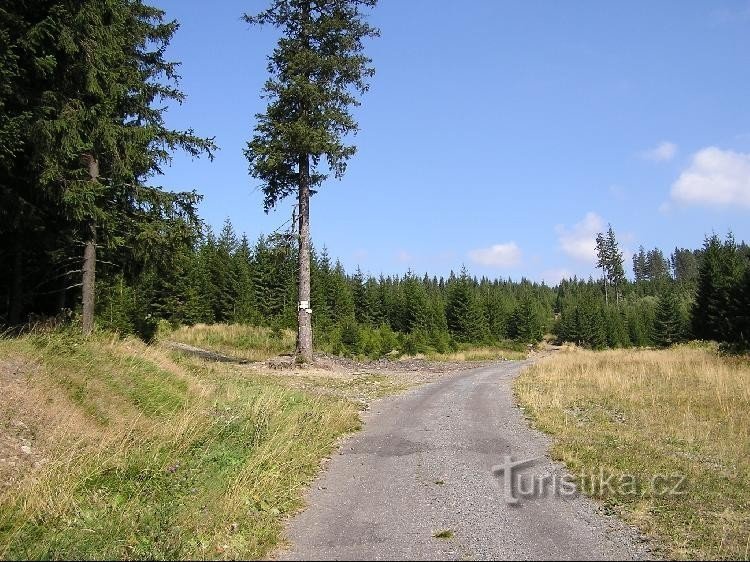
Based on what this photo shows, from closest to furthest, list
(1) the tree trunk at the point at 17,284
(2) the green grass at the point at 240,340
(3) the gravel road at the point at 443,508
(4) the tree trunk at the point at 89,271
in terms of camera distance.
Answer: (3) the gravel road at the point at 443,508 < (4) the tree trunk at the point at 89,271 < (1) the tree trunk at the point at 17,284 < (2) the green grass at the point at 240,340

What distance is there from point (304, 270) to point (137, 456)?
14187 mm

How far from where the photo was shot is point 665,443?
9008mm

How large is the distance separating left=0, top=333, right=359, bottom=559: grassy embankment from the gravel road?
1.55 ft

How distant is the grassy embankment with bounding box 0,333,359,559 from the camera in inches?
205

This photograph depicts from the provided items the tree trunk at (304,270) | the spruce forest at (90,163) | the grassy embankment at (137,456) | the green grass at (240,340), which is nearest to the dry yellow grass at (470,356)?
the green grass at (240,340)

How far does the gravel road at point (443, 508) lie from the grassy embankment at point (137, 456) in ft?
1.55

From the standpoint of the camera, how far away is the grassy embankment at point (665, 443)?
17.8 feet

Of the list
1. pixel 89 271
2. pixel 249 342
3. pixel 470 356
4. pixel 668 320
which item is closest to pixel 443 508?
pixel 89 271

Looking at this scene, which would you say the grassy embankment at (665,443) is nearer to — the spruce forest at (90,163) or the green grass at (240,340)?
the spruce forest at (90,163)

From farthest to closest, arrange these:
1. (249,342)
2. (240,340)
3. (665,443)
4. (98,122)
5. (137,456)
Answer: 1. (240,340)
2. (249,342)
3. (98,122)
4. (665,443)
5. (137,456)

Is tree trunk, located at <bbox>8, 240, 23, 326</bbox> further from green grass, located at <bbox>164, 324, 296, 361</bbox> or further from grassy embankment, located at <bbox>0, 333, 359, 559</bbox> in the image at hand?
green grass, located at <bbox>164, 324, 296, 361</bbox>

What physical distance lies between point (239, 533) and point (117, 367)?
6.63 m

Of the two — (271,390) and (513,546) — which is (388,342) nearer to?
(271,390)

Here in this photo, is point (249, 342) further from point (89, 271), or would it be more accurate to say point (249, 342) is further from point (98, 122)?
point (98, 122)
